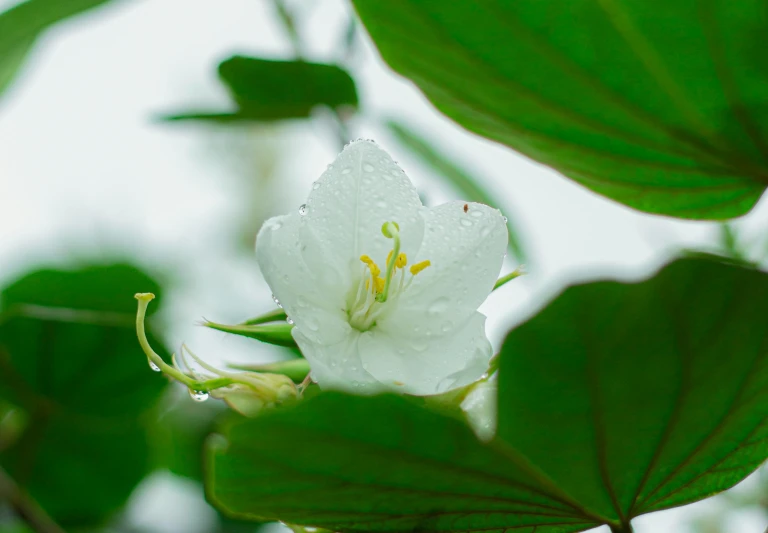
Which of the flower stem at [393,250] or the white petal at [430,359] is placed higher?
the flower stem at [393,250]

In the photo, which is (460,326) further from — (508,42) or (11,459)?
(11,459)

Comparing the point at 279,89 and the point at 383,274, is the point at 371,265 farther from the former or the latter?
the point at 279,89

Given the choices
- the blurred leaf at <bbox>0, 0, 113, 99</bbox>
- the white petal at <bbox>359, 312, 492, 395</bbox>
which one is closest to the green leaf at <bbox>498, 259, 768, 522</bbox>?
the white petal at <bbox>359, 312, 492, 395</bbox>

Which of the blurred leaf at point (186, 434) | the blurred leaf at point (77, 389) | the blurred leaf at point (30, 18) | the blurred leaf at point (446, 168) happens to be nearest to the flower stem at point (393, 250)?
the blurred leaf at point (30, 18)

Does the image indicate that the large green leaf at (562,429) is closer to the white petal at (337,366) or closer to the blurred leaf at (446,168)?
the white petal at (337,366)

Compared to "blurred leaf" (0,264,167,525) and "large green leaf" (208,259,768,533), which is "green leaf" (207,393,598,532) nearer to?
"large green leaf" (208,259,768,533)

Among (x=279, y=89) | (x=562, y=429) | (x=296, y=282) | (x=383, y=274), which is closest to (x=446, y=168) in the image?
(x=279, y=89)

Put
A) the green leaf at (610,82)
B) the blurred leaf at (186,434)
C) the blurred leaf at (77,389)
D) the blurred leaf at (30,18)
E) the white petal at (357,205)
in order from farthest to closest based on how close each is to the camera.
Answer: the blurred leaf at (186,434), the blurred leaf at (77,389), the blurred leaf at (30,18), the white petal at (357,205), the green leaf at (610,82)

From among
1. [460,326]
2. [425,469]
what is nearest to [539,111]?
[460,326]
